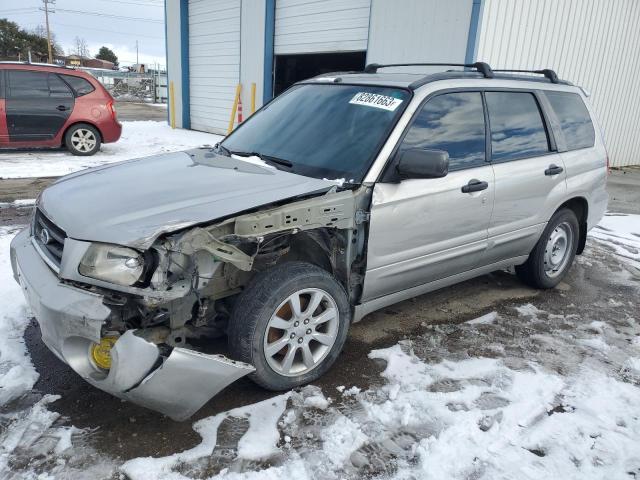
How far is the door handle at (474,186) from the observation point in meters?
3.48

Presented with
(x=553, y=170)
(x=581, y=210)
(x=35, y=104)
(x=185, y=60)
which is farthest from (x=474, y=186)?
(x=185, y=60)

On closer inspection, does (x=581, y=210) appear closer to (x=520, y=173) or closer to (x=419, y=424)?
(x=520, y=173)

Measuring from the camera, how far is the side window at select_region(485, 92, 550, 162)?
149 inches

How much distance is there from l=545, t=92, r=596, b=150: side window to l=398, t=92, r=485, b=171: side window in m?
1.06

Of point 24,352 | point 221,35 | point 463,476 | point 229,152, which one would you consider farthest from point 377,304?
point 221,35

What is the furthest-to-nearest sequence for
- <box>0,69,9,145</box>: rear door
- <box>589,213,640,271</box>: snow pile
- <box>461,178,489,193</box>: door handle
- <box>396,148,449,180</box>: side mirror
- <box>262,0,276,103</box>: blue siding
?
<box>262,0,276,103</box>: blue siding, <box>0,69,9,145</box>: rear door, <box>589,213,640,271</box>: snow pile, <box>461,178,489,193</box>: door handle, <box>396,148,449,180</box>: side mirror

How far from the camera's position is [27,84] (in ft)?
31.3

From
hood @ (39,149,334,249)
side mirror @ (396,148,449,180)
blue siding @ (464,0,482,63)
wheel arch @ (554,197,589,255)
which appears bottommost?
wheel arch @ (554,197,589,255)

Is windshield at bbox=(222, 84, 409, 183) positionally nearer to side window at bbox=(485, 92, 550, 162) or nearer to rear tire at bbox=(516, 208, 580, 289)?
side window at bbox=(485, 92, 550, 162)

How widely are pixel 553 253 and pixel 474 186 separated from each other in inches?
63.1

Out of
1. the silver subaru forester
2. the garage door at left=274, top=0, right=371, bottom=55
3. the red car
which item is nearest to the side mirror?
the silver subaru forester

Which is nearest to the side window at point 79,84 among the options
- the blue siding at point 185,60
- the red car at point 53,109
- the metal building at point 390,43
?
the red car at point 53,109

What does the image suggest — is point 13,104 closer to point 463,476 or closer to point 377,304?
point 377,304

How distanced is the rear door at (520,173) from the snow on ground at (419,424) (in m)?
0.88
